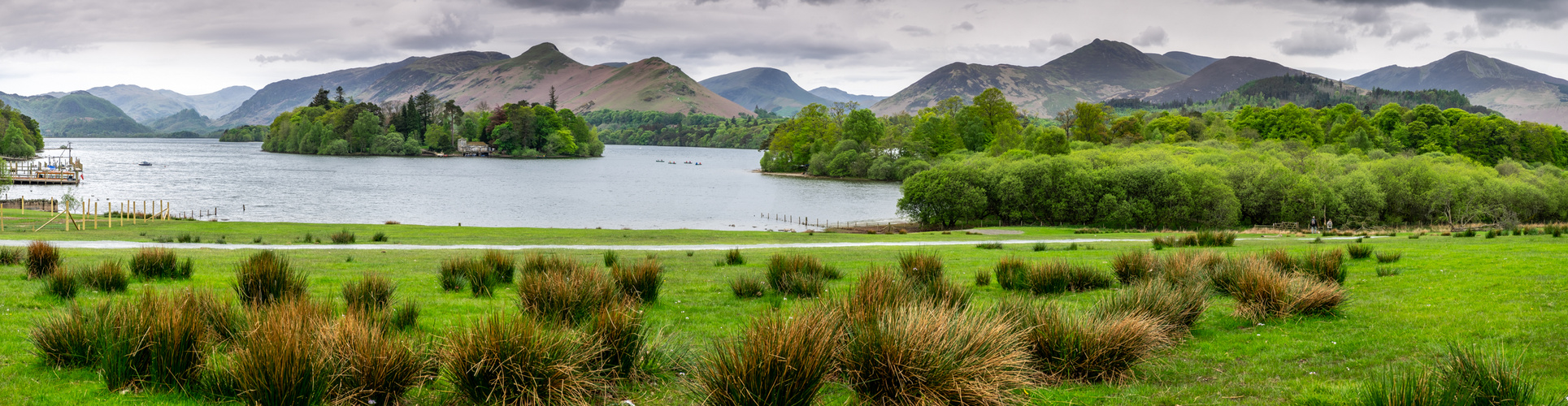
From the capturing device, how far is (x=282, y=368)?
4.98m

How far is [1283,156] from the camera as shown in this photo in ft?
233

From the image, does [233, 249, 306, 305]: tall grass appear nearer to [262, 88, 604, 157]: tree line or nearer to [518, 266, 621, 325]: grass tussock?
[518, 266, 621, 325]: grass tussock

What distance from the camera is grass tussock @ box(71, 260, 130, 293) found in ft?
35.2

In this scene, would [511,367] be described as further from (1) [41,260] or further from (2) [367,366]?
(1) [41,260]

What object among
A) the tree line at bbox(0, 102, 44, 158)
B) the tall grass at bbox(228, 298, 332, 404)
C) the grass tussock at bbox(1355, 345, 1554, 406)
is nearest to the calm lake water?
the tree line at bbox(0, 102, 44, 158)

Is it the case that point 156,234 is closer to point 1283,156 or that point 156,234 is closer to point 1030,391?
point 1030,391

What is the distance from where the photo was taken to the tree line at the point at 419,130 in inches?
6353

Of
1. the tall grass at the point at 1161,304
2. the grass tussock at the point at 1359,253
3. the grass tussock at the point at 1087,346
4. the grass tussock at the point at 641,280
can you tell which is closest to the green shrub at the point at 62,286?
the grass tussock at the point at 641,280

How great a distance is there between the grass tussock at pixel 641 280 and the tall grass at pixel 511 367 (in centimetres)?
458

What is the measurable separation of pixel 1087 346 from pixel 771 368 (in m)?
3.13

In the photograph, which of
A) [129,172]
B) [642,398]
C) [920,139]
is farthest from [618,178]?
[642,398]

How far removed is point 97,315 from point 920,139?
118 metres

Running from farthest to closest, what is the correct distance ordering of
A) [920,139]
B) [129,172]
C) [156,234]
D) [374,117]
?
[374,117]
[920,139]
[129,172]
[156,234]

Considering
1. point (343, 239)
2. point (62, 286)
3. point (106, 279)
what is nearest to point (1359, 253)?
point (106, 279)
